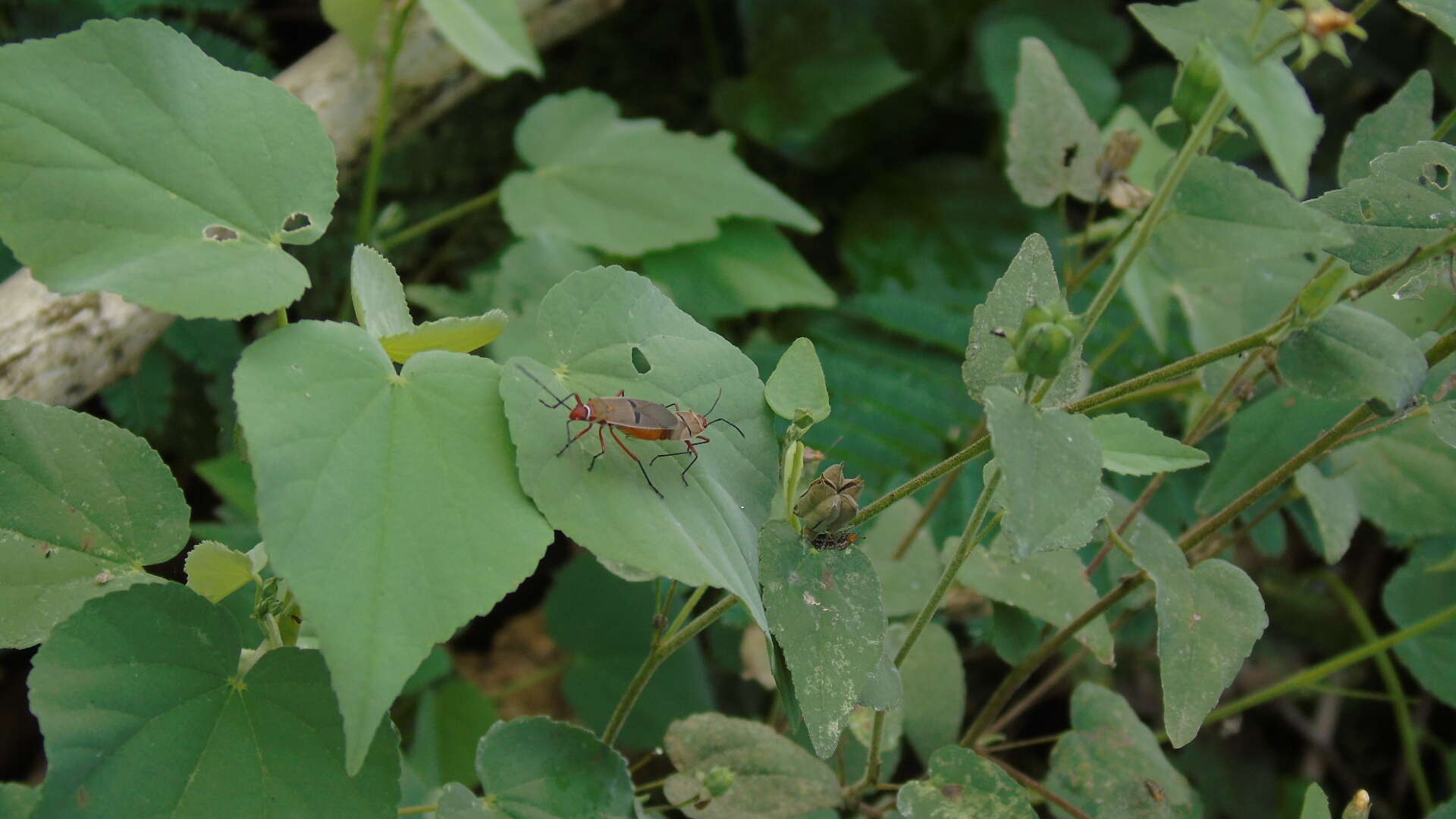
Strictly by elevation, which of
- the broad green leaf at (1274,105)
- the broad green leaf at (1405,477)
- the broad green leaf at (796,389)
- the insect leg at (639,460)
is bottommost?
the broad green leaf at (1405,477)

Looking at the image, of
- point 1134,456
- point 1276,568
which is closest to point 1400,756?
point 1276,568

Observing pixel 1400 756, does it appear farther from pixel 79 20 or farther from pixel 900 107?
pixel 79 20

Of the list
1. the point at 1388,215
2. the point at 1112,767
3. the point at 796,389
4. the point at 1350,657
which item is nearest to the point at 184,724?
the point at 796,389

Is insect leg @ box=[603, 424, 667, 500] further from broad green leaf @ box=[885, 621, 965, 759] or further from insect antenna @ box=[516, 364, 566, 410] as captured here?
broad green leaf @ box=[885, 621, 965, 759]

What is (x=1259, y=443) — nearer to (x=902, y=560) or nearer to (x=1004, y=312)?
(x=902, y=560)

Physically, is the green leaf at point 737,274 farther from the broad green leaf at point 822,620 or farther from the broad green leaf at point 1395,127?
the broad green leaf at point 822,620

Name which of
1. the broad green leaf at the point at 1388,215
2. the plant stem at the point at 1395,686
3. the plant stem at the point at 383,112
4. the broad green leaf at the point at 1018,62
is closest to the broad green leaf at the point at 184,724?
the broad green leaf at the point at 1388,215

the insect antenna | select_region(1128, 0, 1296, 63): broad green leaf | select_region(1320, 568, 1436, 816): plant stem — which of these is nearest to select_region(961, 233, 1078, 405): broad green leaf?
select_region(1128, 0, 1296, 63): broad green leaf
